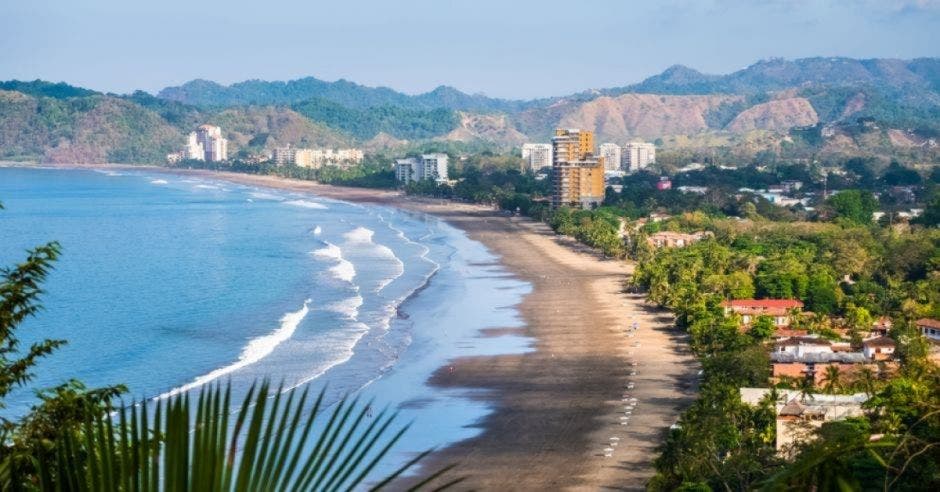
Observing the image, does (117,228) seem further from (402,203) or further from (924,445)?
(924,445)

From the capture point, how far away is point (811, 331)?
134 feet

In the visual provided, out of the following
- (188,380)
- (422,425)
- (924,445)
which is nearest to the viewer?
(924,445)

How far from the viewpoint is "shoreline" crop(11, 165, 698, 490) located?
26.1 meters

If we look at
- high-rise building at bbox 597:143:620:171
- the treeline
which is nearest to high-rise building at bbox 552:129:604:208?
the treeline

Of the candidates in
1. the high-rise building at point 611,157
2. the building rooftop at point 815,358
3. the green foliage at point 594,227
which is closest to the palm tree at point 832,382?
the building rooftop at point 815,358

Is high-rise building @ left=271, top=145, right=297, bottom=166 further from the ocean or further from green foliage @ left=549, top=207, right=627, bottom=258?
green foliage @ left=549, top=207, right=627, bottom=258

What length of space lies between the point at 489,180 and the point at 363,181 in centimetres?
1895

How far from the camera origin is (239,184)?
504ft

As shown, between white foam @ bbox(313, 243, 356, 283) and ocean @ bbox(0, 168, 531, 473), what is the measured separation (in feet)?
0.41

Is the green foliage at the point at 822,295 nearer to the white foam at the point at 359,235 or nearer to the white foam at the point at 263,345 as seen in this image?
the white foam at the point at 263,345

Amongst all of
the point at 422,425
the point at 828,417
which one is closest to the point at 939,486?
the point at 828,417

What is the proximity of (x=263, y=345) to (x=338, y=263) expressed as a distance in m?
25.0

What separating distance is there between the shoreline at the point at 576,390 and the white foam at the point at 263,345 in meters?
5.42

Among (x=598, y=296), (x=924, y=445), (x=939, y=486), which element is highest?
(x=924, y=445)
